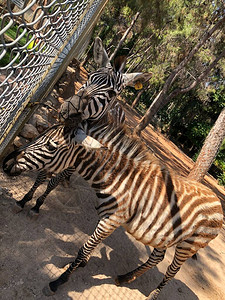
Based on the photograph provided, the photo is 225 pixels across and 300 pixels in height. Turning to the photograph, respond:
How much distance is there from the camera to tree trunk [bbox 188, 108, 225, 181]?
731 cm

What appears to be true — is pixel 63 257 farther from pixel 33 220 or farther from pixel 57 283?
pixel 33 220

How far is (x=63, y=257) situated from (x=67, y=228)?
0.55m

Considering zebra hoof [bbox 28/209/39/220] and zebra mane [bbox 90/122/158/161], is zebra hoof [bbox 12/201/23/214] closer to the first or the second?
zebra hoof [bbox 28/209/39/220]

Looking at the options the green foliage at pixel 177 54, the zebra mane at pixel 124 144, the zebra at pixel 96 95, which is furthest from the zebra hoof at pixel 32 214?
the green foliage at pixel 177 54

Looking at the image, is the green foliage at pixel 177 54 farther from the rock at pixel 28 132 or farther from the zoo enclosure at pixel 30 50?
the rock at pixel 28 132

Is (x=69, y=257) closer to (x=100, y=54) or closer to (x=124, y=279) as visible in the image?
(x=124, y=279)

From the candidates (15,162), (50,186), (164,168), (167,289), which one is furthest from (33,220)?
(167,289)

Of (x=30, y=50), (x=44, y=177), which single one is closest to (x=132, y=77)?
(x=44, y=177)

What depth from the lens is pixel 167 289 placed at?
396 centimetres

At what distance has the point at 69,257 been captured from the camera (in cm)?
332

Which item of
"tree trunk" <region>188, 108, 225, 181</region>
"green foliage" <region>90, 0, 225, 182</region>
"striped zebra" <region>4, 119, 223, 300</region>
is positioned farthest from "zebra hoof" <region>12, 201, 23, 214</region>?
"green foliage" <region>90, 0, 225, 182</region>

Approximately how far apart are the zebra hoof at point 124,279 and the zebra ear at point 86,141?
7.34ft

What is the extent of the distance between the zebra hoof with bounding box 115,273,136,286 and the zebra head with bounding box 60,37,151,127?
245 cm

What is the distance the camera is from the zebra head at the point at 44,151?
263cm
